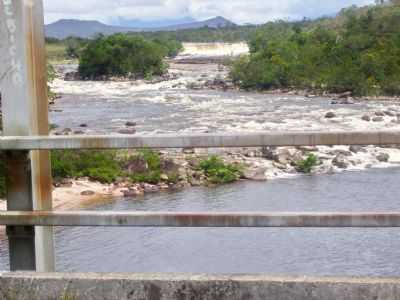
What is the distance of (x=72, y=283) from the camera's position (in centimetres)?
344

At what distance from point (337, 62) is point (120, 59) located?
69.3ft

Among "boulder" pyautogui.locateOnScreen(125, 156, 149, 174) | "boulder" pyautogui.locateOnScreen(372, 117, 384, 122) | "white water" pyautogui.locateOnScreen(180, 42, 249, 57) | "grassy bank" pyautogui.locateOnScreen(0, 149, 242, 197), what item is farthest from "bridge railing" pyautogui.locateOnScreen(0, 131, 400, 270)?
"white water" pyautogui.locateOnScreen(180, 42, 249, 57)

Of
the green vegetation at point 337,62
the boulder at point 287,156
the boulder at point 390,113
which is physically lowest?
the boulder at point 287,156

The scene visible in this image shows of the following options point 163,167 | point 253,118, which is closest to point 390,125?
point 253,118

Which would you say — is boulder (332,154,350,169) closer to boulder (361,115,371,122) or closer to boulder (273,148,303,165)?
boulder (273,148,303,165)

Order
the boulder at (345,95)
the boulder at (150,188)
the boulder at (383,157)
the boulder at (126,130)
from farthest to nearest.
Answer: the boulder at (345,95), the boulder at (126,130), the boulder at (383,157), the boulder at (150,188)

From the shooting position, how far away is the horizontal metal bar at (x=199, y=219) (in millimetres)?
3361

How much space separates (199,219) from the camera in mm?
3482

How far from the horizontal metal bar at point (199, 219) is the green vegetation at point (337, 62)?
119 ft

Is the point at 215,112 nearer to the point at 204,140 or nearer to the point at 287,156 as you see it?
the point at 287,156

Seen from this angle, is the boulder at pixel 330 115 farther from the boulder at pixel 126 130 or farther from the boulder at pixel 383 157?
the boulder at pixel 126 130

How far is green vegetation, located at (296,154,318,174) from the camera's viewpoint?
21.2 metres

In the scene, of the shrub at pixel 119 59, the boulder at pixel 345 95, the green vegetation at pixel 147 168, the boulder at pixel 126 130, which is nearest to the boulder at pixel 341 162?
the green vegetation at pixel 147 168

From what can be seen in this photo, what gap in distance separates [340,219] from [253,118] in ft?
85.3
